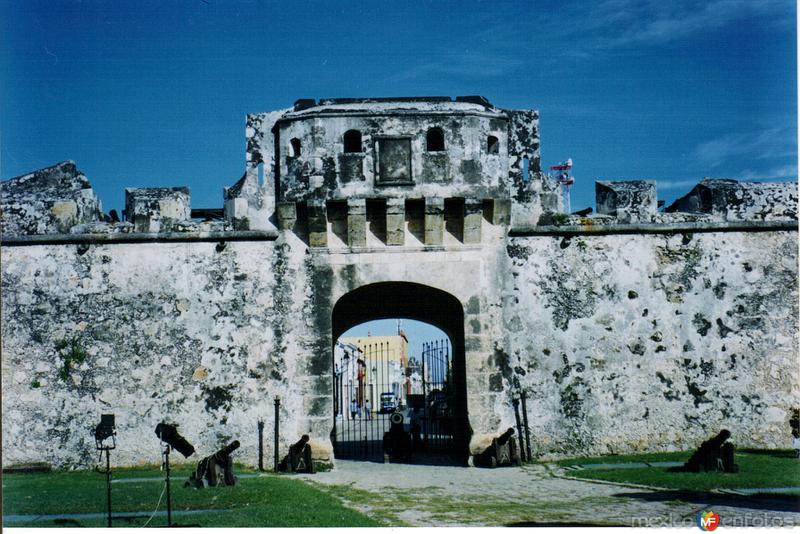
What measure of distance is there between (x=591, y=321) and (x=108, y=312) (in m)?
8.48

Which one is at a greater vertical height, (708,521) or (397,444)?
(397,444)

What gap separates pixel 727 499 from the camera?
32.3 ft

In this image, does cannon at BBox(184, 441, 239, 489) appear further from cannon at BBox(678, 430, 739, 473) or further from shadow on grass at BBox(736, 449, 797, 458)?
shadow on grass at BBox(736, 449, 797, 458)

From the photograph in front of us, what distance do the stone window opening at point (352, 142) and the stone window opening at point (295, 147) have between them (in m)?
0.86

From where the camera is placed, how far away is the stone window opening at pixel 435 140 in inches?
579

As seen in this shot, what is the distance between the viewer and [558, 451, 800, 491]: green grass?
10.9m

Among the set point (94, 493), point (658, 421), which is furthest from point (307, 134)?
point (658, 421)

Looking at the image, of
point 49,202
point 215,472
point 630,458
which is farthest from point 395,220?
point 49,202

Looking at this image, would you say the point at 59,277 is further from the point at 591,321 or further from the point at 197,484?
the point at 591,321

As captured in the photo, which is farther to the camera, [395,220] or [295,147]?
[295,147]

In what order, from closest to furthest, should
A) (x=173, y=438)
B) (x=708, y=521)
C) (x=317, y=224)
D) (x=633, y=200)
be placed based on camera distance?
(x=708, y=521), (x=173, y=438), (x=317, y=224), (x=633, y=200)

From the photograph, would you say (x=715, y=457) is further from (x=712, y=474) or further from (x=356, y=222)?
(x=356, y=222)

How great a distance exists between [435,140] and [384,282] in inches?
107

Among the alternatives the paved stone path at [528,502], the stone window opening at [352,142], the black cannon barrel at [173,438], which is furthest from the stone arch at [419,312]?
the black cannon barrel at [173,438]
